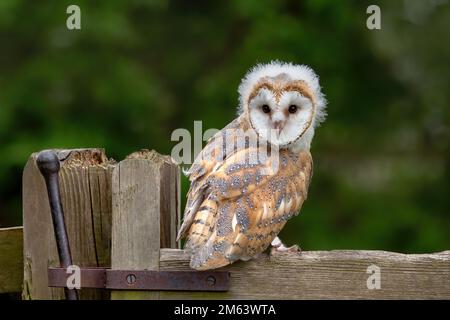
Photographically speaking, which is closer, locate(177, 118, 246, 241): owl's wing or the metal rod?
the metal rod

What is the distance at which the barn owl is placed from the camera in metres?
3.13

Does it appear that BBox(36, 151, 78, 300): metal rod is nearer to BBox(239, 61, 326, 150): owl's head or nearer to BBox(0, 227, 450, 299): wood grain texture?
BBox(0, 227, 450, 299): wood grain texture

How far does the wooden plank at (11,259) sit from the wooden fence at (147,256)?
88 mm

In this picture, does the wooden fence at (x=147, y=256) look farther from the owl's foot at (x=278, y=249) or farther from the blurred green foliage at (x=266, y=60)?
the blurred green foliage at (x=266, y=60)

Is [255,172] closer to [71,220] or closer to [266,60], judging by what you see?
[71,220]

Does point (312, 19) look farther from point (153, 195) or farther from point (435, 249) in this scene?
point (153, 195)

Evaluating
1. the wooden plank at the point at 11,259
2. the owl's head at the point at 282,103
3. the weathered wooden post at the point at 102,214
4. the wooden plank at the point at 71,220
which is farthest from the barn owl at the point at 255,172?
the wooden plank at the point at 11,259

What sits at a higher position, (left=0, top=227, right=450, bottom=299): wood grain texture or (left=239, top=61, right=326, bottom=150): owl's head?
(left=239, top=61, right=326, bottom=150): owl's head

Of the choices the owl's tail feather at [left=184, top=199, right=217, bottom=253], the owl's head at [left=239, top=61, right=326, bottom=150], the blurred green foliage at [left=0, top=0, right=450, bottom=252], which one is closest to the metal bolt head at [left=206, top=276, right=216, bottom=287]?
the owl's tail feather at [left=184, top=199, right=217, bottom=253]

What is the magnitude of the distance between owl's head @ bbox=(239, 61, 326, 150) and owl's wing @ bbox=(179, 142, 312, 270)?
99 mm

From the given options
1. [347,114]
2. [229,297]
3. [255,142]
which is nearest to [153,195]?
[229,297]

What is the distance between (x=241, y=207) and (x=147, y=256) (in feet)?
1.28

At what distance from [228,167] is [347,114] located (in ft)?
18.6

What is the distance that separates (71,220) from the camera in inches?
126
